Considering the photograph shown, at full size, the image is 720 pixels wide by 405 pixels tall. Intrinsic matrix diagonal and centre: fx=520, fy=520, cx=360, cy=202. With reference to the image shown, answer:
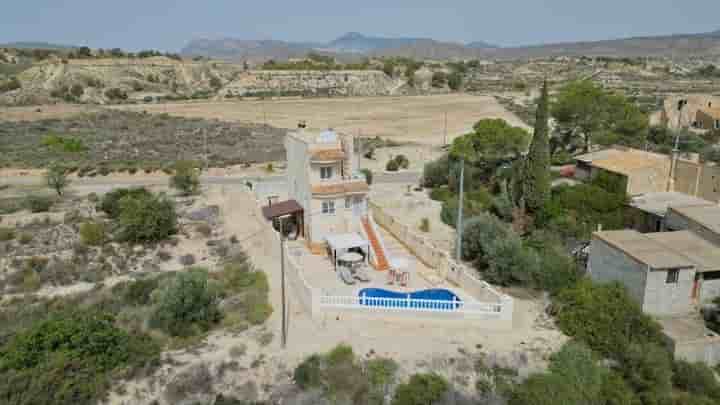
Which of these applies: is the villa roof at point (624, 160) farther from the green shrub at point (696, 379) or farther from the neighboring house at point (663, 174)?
the green shrub at point (696, 379)

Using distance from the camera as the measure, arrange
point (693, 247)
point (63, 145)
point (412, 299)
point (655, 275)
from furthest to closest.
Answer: point (63, 145), point (693, 247), point (655, 275), point (412, 299)

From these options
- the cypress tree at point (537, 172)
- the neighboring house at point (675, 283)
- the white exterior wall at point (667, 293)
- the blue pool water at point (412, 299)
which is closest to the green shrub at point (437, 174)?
the cypress tree at point (537, 172)

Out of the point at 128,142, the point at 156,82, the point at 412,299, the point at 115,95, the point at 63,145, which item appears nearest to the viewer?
the point at 412,299

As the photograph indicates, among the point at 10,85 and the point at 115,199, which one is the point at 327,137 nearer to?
the point at 115,199

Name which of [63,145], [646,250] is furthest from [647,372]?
[63,145]

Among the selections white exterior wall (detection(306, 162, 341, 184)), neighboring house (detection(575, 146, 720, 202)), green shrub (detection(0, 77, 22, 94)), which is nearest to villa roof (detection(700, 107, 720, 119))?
neighboring house (detection(575, 146, 720, 202))

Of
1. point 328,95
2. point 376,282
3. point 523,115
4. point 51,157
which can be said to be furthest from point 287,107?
point 376,282

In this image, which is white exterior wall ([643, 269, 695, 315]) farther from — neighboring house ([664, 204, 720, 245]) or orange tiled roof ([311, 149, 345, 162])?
orange tiled roof ([311, 149, 345, 162])
